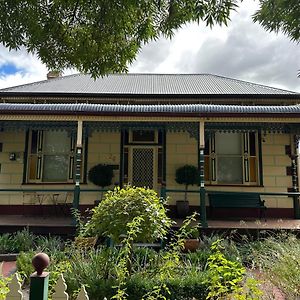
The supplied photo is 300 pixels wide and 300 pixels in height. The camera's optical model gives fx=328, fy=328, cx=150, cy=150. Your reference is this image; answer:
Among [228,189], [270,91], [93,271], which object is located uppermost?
[270,91]

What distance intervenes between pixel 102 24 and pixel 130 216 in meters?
2.83

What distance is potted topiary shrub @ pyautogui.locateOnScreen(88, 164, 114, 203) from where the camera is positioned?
36.3 feet

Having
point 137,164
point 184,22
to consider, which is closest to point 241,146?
point 137,164

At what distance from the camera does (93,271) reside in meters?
4.72

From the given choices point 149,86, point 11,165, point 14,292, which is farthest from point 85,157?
point 14,292

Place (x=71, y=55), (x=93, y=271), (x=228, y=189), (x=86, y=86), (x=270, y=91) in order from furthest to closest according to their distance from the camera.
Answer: (x=86, y=86) → (x=270, y=91) → (x=228, y=189) → (x=71, y=55) → (x=93, y=271)

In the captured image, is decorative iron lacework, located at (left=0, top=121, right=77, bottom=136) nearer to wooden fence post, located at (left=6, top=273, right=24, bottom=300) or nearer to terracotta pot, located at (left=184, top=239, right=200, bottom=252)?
terracotta pot, located at (left=184, top=239, right=200, bottom=252)

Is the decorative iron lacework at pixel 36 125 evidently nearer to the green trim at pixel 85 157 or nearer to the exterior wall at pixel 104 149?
the green trim at pixel 85 157

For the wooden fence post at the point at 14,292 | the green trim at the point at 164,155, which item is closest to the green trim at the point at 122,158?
the green trim at the point at 164,155

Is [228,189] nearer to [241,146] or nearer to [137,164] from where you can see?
[241,146]

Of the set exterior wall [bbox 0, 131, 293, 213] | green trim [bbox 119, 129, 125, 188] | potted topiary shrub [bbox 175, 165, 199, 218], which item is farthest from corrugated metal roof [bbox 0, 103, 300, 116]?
potted topiary shrub [bbox 175, 165, 199, 218]

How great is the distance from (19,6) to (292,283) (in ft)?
15.9

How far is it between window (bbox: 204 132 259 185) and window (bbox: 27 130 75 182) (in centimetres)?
485

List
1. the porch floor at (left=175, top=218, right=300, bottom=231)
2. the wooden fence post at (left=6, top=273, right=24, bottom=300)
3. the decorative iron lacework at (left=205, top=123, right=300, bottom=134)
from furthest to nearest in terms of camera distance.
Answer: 1. the decorative iron lacework at (left=205, top=123, right=300, bottom=134)
2. the porch floor at (left=175, top=218, right=300, bottom=231)
3. the wooden fence post at (left=6, top=273, right=24, bottom=300)
